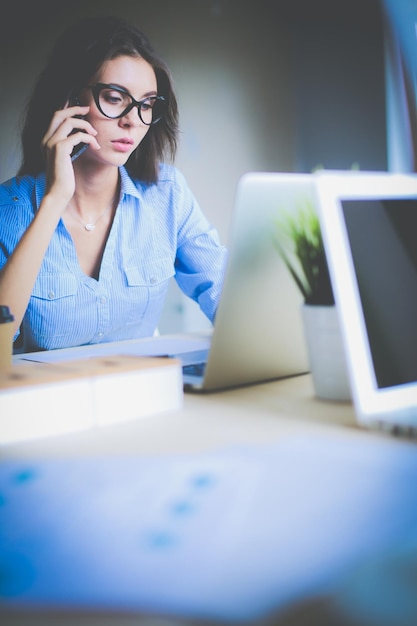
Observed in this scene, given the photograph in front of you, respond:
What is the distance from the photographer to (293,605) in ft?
1.40

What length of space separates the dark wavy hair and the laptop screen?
1372 millimetres

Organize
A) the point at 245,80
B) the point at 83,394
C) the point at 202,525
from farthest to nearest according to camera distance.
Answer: the point at 245,80 < the point at 83,394 < the point at 202,525

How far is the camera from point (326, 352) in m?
0.94

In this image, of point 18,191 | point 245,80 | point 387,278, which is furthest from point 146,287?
point 245,80

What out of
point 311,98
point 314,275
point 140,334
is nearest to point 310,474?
point 314,275

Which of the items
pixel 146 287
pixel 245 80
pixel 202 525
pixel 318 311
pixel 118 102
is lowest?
pixel 202 525

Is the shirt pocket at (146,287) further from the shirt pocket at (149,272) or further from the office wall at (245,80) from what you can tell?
the office wall at (245,80)

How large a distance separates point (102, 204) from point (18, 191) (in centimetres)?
26

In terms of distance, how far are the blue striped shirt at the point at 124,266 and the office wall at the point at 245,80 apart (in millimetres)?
1493

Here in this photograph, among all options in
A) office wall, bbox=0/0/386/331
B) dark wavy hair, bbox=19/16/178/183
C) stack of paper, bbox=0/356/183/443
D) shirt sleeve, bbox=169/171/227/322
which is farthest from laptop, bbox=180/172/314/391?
office wall, bbox=0/0/386/331

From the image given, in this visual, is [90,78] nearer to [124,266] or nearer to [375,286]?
[124,266]

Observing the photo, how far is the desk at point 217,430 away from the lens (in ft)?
2.44

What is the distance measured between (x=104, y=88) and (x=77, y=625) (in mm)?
1773

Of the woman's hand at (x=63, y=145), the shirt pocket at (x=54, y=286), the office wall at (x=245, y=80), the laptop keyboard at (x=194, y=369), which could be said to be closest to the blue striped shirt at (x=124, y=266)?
the shirt pocket at (x=54, y=286)
